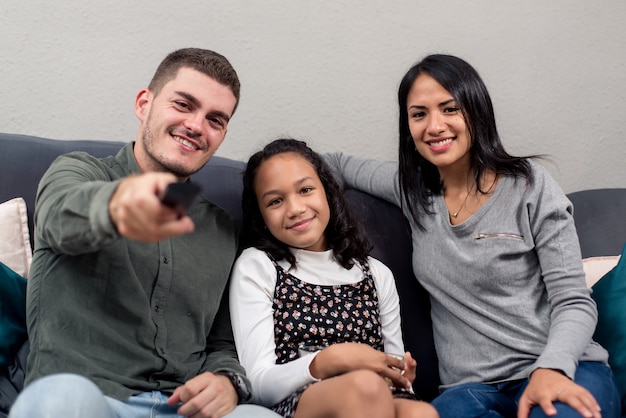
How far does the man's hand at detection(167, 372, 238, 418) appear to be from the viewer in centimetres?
118

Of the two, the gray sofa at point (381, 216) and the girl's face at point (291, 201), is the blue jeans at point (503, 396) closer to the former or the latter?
the gray sofa at point (381, 216)

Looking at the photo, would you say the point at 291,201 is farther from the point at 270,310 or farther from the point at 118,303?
the point at 118,303

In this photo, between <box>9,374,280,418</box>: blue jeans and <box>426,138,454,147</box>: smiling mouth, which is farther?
<box>426,138,454,147</box>: smiling mouth

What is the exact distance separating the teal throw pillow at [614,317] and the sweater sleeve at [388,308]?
0.48 m

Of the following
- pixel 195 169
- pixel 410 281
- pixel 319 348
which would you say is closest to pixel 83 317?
pixel 195 169

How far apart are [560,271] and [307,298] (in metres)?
0.55

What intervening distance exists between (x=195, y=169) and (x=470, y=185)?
650 millimetres

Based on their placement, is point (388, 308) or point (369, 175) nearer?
point (388, 308)

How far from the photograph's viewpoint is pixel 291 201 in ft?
4.84

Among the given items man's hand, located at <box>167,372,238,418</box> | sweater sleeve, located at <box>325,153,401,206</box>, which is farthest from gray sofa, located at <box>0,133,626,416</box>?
man's hand, located at <box>167,372,238,418</box>

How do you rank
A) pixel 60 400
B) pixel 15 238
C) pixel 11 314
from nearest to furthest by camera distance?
pixel 60 400 < pixel 11 314 < pixel 15 238

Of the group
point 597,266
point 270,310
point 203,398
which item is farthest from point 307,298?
point 597,266

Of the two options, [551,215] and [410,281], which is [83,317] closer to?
[410,281]

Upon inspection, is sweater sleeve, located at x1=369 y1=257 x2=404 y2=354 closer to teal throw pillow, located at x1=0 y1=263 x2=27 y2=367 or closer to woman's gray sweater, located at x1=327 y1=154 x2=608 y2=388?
woman's gray sweater, located at x1=327 y1=154 x2=608 y2=388
